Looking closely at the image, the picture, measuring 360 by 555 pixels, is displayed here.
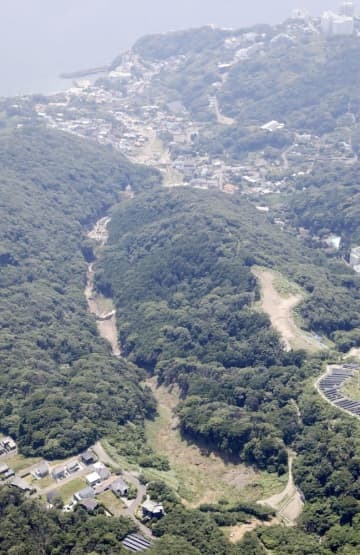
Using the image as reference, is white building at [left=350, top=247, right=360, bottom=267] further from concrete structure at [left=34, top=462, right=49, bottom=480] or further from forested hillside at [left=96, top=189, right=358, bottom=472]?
concrete structure at [left=34, top=462, right=49, bottom=480]

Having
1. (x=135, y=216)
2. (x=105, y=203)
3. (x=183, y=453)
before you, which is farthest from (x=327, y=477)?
(x=105, y=203)

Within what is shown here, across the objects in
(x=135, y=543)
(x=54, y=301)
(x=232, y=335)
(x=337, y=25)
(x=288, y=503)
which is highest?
(x=337, y=25)

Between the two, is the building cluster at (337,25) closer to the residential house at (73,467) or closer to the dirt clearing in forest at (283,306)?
the dirt clearing in forest at (283,306)

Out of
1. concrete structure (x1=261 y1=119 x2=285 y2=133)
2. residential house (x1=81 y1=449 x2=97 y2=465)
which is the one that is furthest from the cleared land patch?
concrete structure (x1=261 y1=119 x2=285 y2=133)

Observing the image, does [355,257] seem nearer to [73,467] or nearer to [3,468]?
[73,467]

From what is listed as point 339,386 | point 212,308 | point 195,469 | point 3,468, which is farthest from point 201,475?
point 212,308

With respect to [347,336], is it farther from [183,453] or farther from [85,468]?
[85,468]
